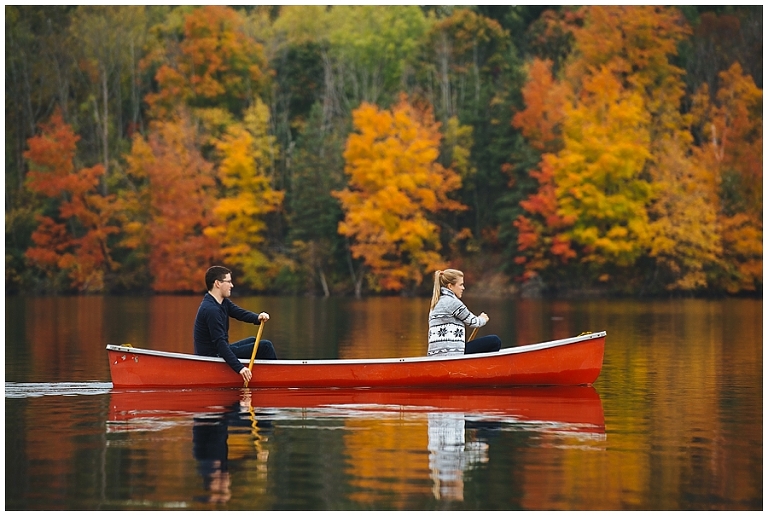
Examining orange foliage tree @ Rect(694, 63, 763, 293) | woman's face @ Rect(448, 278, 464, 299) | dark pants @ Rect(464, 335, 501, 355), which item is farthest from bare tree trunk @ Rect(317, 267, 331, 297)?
woman's face @ Rect(448, 278, 464, 299)

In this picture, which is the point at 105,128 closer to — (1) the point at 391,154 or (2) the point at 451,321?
(1) the point at 391,154

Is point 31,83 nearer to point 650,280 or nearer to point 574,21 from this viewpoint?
point 574,21

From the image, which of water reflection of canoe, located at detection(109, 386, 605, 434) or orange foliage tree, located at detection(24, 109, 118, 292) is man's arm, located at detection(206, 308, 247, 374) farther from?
orange foliage tree, located at detection(24, 109, 118, 292)

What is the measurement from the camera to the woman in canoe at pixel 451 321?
54.1 ft

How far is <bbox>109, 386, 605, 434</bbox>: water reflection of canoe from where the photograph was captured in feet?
47.4

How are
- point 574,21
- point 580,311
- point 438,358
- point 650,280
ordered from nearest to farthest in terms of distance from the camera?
point 438,358
point 580,311
point 650,280
point 574,21

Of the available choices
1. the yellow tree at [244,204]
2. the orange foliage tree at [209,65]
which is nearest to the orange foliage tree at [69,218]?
the yellow tree at [244,204]

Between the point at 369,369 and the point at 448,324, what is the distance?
3.79 ft

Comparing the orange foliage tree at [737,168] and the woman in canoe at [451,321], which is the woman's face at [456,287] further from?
the orange foliage tree at [737,168]

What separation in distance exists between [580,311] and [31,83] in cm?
4147

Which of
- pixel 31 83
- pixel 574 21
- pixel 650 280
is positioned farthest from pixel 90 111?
pixel 650 280

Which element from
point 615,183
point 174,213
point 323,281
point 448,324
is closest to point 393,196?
point 323,281

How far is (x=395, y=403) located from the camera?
15.6 m

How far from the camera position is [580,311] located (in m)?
42.0
